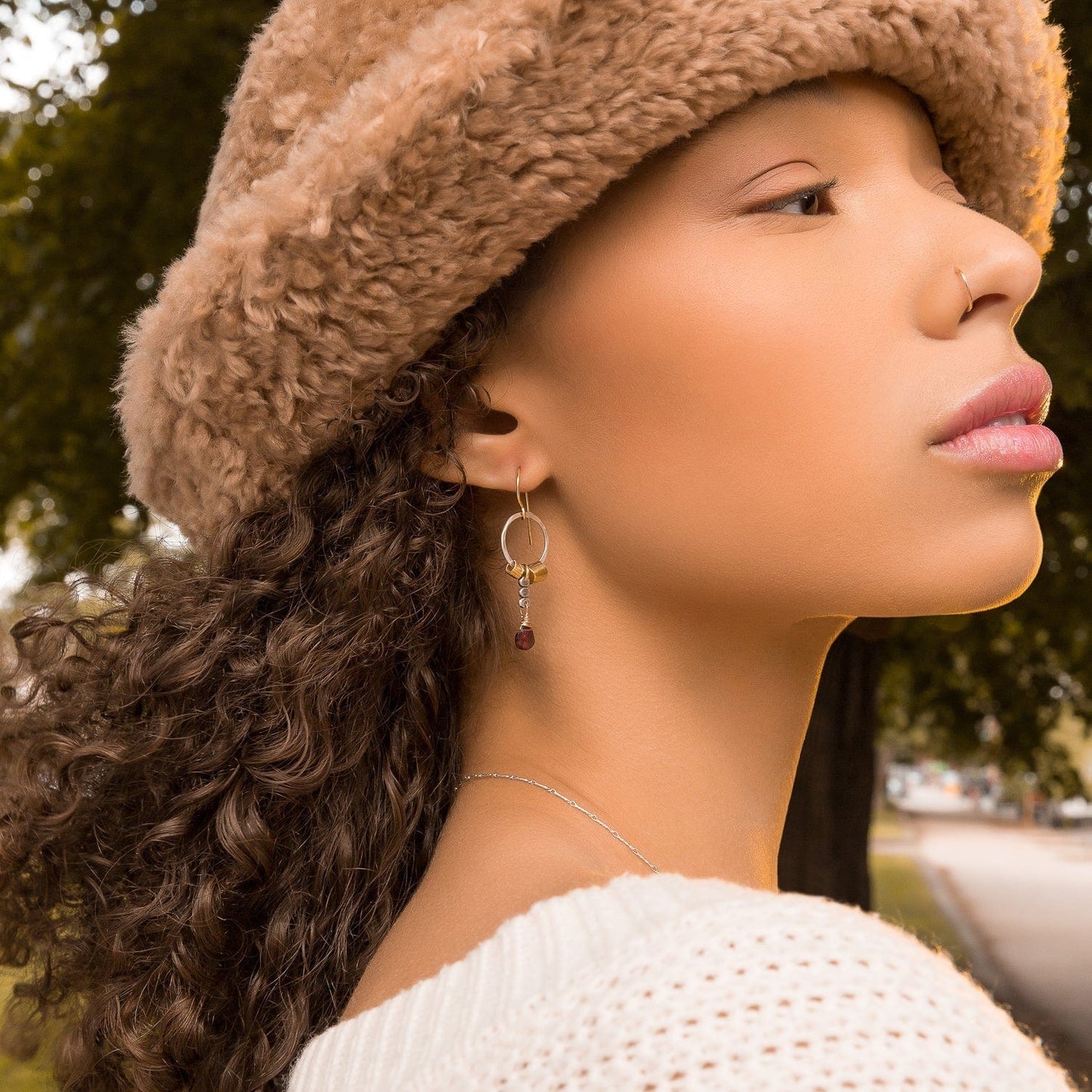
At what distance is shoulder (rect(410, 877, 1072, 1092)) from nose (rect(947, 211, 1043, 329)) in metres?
0.78

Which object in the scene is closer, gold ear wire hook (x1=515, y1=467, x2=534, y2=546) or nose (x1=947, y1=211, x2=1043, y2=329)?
nose (x1=947, y1=211, x2=1043, y2=329)

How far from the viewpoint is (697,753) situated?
1.71m

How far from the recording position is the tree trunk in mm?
5488

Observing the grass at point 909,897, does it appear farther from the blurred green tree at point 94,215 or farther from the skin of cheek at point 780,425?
the skin of cheek at point 780,425

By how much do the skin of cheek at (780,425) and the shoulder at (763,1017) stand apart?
1.61ft

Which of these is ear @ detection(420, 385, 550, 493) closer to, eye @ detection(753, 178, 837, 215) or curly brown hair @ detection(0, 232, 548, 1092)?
curly brown hair @ detection(0, 232, 548, 1092)

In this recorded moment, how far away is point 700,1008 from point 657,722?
665mm

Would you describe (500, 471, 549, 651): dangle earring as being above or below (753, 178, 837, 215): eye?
below

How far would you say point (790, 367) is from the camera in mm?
1479

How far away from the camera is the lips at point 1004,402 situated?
1.45 meters

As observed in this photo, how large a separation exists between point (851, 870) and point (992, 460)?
15.4 feet

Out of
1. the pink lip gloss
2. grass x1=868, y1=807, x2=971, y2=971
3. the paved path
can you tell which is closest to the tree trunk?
the paved path

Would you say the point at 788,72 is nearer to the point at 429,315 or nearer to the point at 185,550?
the point at 429,315

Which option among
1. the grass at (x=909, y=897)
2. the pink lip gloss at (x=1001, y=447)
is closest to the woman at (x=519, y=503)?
the pink lip gloss at (x=1001, y=447)
